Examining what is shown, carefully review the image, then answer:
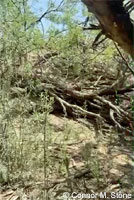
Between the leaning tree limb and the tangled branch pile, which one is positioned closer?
the leaning tree limb

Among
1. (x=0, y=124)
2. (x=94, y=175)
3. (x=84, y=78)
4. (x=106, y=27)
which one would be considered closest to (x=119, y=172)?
(x=94, y=175)

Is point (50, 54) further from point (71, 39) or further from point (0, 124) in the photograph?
point (0, 124)

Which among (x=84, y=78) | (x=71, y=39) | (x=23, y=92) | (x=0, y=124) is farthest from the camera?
(x=84, y=78)

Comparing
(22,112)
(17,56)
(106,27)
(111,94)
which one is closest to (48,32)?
(17,56)

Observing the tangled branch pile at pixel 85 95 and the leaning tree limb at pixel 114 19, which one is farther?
the tangled branch pile at pixel 85 95

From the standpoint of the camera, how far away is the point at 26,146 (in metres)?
2.24

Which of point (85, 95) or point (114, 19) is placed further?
point (85, 95)

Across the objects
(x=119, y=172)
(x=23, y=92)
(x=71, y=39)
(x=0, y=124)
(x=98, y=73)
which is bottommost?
(x=119, y=172)

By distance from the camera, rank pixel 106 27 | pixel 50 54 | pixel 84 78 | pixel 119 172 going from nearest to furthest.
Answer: pixel 106 27 < pixel 119 172 < pixel 50 54 < pixel 84 78

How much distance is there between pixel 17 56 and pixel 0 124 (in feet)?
2.41

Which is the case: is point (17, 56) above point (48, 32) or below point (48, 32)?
below

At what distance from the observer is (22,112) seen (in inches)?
89.0

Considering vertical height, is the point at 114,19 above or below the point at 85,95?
above

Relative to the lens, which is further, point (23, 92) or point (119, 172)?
point (23, 92)
